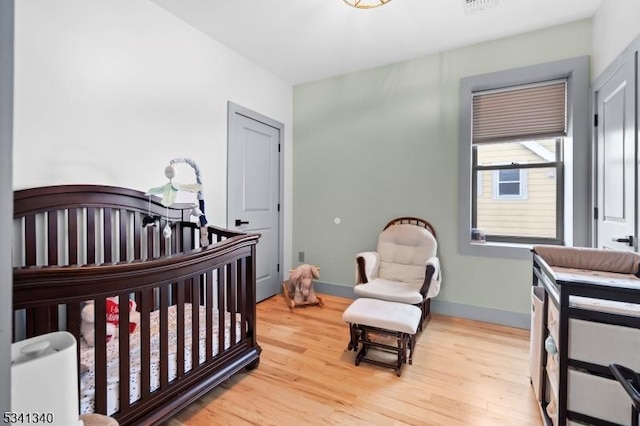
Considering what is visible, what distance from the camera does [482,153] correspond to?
295cm

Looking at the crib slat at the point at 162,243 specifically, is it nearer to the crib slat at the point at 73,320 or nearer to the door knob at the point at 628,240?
the crib slat at the point at 73,320

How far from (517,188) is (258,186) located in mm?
2658

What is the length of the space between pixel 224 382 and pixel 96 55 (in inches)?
89.6

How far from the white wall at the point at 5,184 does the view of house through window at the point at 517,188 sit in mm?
3233

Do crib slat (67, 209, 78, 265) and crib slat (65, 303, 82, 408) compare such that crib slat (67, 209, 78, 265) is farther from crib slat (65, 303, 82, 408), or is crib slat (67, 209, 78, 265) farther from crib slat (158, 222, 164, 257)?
crib slat (65, 303, 82, 408)

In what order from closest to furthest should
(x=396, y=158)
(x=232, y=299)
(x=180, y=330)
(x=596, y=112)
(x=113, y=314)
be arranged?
(x=180, y=330), (x=113, y=314), (x=232, y=299), (x=596, y=112), (x=396, y=158)

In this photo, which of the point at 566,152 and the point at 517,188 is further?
the point at 517,188

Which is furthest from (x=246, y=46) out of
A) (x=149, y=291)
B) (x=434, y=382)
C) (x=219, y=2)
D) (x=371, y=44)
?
(x=434, y=382)

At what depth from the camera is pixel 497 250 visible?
8.88ft

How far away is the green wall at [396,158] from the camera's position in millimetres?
2680

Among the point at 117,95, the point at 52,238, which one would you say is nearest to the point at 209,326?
the point at 52,238

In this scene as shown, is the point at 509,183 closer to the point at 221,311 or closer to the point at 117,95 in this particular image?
the point at 221,311

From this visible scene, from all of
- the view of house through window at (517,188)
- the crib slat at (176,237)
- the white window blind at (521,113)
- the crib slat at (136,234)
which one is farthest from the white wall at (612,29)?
the crib slat at (136,234)

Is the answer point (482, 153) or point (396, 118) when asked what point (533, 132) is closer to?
point (482, 153)
